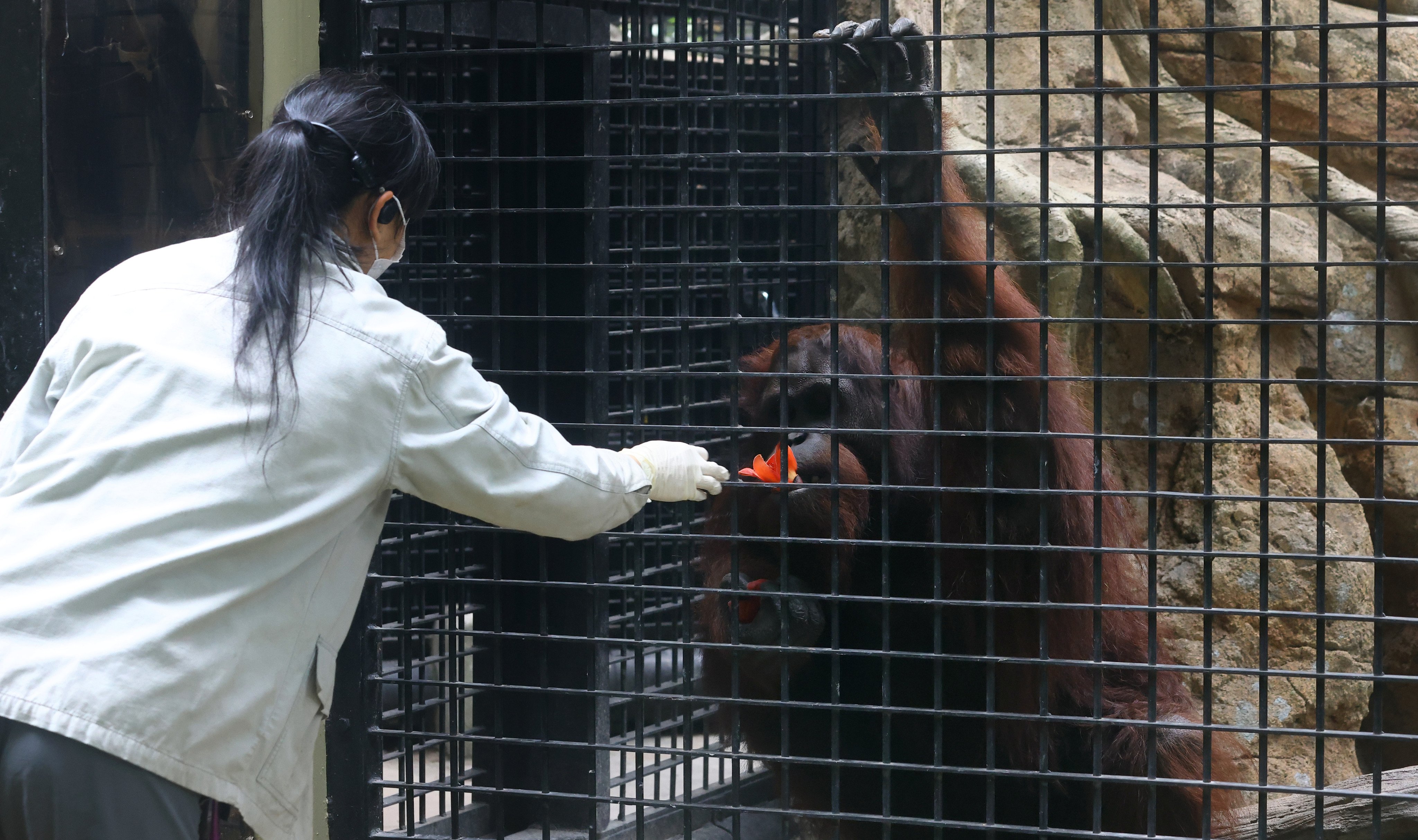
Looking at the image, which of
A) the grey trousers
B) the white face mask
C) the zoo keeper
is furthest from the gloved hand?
the grey trousers

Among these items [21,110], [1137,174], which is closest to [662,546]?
[1137,174]

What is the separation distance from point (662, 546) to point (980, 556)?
155 centimetres

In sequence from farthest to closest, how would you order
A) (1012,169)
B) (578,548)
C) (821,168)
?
1. (821,168)
2. (1012,169)
3. (578,548)

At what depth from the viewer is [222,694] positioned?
158 cm

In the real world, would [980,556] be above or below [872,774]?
above

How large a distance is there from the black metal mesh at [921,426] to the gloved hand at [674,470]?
0.36 feet

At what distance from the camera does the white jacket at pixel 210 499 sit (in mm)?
1521

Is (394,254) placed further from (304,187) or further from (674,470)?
(674,470)

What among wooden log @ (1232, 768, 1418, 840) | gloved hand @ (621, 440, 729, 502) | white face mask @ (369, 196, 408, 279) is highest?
white face mask @ (369, 196, 408, 279)

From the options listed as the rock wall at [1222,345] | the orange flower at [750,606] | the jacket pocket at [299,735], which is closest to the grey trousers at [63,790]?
the jacket pocket at [299,735]

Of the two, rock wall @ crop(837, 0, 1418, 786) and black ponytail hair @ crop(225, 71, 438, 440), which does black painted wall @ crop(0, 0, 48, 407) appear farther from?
rock wall @ crop(837, 0, 1418, 786)

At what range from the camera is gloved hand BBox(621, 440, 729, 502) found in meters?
1.95

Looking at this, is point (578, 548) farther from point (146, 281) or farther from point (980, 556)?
point (146, 281)

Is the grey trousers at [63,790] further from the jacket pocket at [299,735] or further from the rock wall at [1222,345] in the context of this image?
the rock wall at [1222,345]
